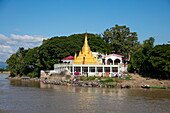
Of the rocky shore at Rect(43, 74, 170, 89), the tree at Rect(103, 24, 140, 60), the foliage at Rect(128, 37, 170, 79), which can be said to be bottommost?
the rocky shore at Rect(43, 74, 170, 89)

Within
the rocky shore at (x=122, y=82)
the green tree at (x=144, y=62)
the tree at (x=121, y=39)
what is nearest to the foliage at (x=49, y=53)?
the tree at (x=121, y=39)

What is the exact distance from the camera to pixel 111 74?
53656mm

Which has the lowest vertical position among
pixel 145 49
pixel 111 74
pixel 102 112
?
pixel 102 112

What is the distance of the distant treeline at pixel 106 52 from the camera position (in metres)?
49.6

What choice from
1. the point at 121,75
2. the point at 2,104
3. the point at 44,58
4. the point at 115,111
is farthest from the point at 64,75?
the point at 115,111

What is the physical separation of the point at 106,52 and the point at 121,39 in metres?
17.1

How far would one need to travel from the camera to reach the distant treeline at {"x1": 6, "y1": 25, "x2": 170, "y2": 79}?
49625 mm

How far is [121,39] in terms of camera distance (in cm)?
8188

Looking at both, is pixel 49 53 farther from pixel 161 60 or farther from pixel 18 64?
pixel 161 60

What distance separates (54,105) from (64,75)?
27.3 m

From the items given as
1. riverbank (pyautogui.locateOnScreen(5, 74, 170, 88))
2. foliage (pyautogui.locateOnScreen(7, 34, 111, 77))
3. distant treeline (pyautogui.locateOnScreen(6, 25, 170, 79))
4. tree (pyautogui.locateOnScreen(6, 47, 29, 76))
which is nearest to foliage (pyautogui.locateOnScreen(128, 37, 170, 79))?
distant treeline (pyautogui.locateOnScreen(6, 25, 170, 79))

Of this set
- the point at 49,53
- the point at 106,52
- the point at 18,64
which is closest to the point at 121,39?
the point at 106,52

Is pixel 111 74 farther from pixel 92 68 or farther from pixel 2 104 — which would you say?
pixel 2 104

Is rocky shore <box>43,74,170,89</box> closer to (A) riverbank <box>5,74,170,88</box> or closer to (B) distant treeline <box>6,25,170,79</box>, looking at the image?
(A) riverbank <box>5,74,170,88</box>
